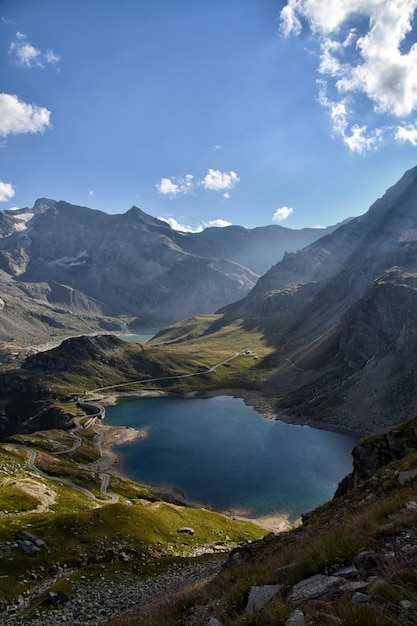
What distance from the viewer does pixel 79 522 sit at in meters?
53.1

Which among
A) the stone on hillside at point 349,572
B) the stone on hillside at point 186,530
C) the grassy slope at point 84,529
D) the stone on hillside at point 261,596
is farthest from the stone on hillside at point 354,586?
the stone on hillside at point 186,530

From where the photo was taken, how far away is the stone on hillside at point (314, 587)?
941cm

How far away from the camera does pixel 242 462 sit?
131 meters

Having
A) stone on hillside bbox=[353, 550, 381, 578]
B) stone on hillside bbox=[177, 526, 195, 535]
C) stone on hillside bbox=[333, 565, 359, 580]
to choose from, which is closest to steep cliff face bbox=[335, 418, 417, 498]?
stone on hillside bbox=[353, 550, 381, 578]

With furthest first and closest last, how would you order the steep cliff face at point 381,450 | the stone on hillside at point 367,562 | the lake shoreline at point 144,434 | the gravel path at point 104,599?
the lake shoreline at point 144,434 < the steep cliff face at point 381,450 < the gravel path at point 104,599 < the stone on hillside at point 367,562

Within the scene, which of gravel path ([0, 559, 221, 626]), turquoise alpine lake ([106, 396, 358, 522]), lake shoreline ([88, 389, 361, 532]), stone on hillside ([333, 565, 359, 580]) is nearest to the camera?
stone on hillside ([333, 565, 359, 580])

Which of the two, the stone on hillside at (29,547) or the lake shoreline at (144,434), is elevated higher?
the stone on hillside at (29,547)

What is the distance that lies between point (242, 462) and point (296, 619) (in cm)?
13027

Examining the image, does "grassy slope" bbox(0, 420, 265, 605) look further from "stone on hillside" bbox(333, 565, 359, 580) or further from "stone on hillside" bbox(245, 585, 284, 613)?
"stone on hillside" bbox(333, 565, 359, 580)

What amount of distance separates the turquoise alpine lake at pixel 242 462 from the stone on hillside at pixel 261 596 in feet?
315

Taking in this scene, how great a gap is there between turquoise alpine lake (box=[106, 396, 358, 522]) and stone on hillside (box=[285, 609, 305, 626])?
99.1m

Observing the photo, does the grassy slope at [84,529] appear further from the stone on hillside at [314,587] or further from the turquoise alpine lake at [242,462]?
the stone on hillside at [314,587]

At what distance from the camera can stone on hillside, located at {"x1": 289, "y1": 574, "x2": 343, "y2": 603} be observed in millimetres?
9406

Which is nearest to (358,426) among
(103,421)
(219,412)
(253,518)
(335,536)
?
(219,412)
